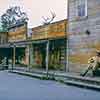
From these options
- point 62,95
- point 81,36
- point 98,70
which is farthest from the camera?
point 81,36

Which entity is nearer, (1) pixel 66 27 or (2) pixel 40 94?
(2) pixel 40 94

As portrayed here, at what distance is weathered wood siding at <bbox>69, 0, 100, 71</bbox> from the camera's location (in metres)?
20.9

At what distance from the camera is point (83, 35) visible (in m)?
22.2

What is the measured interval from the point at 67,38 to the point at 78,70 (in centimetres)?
242

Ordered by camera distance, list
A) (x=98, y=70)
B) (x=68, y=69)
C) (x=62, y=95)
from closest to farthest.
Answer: (x=62, y=95) → (x=98, y=70) → (x=68, y=69)

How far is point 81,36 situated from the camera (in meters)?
22.5

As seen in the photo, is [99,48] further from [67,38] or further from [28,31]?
[28,31]

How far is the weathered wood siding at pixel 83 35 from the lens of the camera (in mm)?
20922

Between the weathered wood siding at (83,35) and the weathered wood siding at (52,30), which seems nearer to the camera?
the weathered wood siding at (83,35)

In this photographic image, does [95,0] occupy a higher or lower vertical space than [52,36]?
higher

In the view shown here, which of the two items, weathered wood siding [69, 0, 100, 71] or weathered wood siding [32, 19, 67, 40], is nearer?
weathered wood siding [69, 0, 100, 71]

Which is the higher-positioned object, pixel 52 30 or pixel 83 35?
pixel 52 30

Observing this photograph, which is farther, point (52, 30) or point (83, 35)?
point (52, 30)

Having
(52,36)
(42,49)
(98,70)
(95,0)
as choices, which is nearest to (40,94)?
(98,70)
